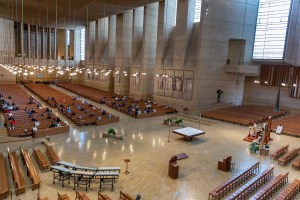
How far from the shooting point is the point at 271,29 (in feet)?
69.1

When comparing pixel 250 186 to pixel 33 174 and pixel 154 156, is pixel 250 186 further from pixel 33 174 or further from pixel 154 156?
pixel 33 174

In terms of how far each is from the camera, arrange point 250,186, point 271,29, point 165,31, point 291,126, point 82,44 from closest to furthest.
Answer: point 250,186, point 291,126, point 271,29, point 165,31, point 82,44

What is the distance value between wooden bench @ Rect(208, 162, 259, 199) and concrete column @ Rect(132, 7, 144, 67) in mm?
18865

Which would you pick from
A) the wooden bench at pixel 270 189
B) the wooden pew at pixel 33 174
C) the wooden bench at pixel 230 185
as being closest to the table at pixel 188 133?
the wooden bench at pixel 230 185

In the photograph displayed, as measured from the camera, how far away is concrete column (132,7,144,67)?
26269 mm

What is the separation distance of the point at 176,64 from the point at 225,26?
5458 millimetres

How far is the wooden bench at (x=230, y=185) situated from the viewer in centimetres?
730

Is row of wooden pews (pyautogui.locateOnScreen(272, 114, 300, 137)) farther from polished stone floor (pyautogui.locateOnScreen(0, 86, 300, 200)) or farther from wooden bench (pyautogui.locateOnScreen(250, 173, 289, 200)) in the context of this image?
wooden bench (pyautogui.locateOnScreen(250, 173, 289, 200))

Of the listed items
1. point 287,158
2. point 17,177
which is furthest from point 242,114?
point 17,177

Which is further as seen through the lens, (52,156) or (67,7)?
(67,7)

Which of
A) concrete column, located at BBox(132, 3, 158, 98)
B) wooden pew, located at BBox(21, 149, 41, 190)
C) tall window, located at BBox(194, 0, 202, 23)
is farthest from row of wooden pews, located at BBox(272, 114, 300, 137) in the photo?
wooden pew, located at BBox(21, 149, 41, 190)

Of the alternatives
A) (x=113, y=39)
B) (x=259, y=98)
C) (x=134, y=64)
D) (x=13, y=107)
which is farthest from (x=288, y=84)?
(x=13, y=107)

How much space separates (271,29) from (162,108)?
12152mm

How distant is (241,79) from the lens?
23.1 metres
